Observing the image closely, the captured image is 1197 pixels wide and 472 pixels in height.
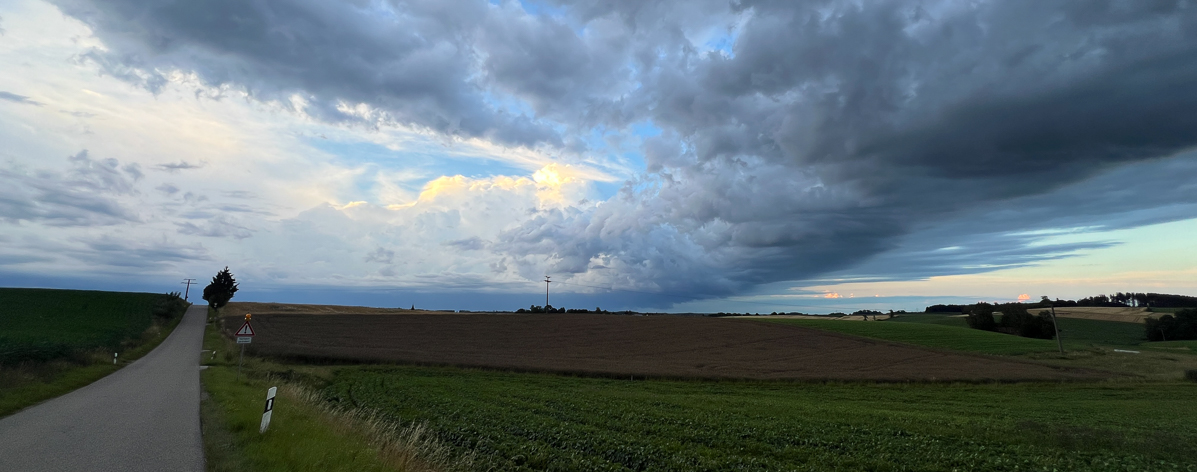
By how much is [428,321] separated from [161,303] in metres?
47.4

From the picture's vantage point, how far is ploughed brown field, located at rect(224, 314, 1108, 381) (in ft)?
132

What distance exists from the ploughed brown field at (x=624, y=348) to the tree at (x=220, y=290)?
20.6 metres

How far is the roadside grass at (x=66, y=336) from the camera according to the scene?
832 inches

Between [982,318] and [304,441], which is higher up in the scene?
[982,318]

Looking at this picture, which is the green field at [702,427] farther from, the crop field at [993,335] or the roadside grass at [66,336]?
the crop field at [993,335]

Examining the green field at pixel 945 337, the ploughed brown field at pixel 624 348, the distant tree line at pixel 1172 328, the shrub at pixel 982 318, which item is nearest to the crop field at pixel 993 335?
the green field at pixel 945 337

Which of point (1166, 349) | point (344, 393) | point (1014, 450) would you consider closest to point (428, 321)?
point (344, 393)

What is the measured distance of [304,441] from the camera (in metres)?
11.1

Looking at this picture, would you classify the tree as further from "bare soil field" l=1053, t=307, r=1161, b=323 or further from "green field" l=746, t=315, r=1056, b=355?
"bare soil field" l=1053, t=307, r=1161, b=323

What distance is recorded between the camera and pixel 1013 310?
99.6m

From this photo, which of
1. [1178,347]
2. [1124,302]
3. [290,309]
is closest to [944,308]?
[1124,302]

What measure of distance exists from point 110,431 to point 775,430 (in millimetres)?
16586

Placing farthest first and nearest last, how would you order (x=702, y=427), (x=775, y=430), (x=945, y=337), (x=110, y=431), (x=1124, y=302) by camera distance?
(x=1124, y=302) < (x=945, y=337) < (x=702, y=427) < (x=775, y=430) < (x=110, y=431)

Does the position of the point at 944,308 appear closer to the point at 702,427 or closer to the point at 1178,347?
the point at 1178,347
